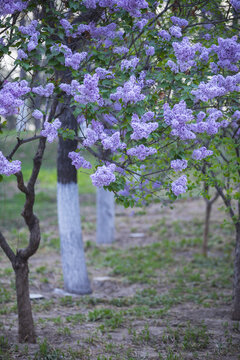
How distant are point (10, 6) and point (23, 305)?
2995mm

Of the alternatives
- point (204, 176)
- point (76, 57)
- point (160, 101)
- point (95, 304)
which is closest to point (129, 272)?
point (95, 304)

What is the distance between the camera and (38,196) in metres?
14.7

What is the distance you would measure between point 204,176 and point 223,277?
368 cm

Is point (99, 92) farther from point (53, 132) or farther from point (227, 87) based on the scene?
point (227, 87)

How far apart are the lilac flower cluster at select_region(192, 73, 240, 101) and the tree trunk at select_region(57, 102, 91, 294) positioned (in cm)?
354

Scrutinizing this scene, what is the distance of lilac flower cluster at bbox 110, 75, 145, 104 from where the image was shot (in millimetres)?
3376

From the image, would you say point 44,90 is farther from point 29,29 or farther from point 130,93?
point 130,93

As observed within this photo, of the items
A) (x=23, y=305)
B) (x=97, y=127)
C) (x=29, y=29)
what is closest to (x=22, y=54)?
(x=29, y=29)

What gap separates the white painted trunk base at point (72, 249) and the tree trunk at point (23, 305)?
242 cm

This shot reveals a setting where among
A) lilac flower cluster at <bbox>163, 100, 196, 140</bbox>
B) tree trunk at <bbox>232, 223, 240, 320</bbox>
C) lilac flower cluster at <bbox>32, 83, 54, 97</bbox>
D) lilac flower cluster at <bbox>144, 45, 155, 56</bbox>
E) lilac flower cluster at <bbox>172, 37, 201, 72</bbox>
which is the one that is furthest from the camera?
tree trunk at <bbox>232, 223, 240, 320</bbox>

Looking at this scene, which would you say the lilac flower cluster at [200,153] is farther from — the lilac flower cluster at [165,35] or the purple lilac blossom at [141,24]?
the purple lilac blossom at [141,24]

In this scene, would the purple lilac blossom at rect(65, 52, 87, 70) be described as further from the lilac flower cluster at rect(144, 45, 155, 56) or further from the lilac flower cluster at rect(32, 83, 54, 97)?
the lilac flower cluster at rect(144, 45, 155, 56)

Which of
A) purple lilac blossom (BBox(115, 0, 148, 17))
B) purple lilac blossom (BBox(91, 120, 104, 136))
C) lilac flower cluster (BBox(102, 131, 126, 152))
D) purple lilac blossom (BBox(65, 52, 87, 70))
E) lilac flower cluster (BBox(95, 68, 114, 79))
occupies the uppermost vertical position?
purple lilac blossom (BBox(115, 0, 148, 17))

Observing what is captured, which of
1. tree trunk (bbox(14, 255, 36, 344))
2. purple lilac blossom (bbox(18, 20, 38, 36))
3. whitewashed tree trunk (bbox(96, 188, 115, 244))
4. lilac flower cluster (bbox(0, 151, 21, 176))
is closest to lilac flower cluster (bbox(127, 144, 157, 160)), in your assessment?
lilac flower cluster (bbox(0, 151, 21, 176))
